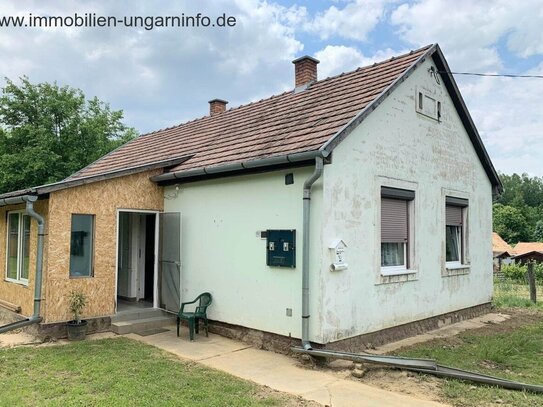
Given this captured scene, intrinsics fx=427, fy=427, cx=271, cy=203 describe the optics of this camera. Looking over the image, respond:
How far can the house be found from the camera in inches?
270

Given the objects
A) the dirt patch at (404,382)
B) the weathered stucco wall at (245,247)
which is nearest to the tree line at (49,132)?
the weathered stucco wall at (245,247)

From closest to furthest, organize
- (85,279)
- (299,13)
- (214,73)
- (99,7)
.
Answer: (85,279) → (99,7) → (299,13) → (214,73)

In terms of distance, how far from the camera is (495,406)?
478 cm

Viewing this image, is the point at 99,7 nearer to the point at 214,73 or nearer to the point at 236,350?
the point at 214,73

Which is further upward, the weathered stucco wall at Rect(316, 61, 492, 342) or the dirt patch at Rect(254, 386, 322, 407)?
the weathered stucco wall at Rect(316, 61, 492, 342)

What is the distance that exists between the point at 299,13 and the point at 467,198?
6524 mm

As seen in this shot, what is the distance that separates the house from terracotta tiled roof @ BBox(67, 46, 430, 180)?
0.18 feet

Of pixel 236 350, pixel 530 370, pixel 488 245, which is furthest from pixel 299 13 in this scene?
pixel 530 370

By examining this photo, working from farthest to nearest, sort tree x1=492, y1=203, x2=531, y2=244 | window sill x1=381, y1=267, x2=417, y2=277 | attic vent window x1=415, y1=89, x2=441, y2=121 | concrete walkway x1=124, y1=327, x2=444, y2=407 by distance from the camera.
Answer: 1. tree x1=492, y1=203, x2=531, y2=244
2. attic vent window x1=415, y1=89, x2=441, y2=121
3. window sill x1=381, y1=267, x2=417, y2=277
4. concrete walkway x1=124, y1=327, x2=444, y2=407

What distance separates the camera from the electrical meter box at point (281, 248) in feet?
22.7

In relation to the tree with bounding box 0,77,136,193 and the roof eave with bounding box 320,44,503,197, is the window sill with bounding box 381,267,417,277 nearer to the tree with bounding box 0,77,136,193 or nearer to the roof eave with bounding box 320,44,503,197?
the roof eave with bounding box 320,44,503,197

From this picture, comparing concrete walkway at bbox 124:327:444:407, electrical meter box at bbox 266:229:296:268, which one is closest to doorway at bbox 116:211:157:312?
concrete walkway at bbox 124:327:444:407

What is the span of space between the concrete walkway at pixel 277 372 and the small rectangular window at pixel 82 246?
1.56 meters

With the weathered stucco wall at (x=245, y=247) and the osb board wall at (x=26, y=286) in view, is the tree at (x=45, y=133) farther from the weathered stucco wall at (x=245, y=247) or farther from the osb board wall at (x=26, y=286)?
the weathered stucco wall at (x=245, y=247)
